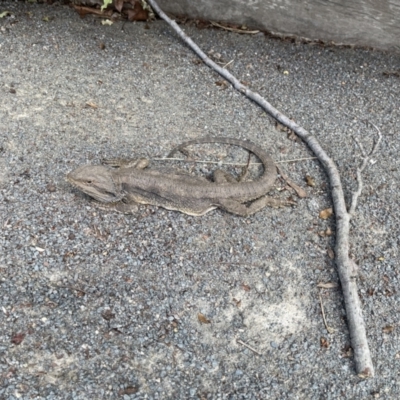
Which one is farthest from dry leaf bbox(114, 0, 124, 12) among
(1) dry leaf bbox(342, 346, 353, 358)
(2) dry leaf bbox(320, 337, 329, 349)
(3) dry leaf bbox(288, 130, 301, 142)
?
(1) dry leaf bbox(342, 346, 353, 358)

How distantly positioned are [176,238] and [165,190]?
559 mm

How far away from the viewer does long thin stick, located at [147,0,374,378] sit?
4478 mm

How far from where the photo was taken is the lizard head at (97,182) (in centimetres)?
524

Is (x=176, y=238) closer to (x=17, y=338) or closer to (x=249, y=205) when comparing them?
(x=249, y=205)

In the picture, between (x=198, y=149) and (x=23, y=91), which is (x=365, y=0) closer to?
(x=198, y=149)

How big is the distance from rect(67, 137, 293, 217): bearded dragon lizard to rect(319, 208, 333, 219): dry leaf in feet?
1.83

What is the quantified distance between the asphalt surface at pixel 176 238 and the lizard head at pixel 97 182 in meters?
0.21

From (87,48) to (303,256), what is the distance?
4.71 meters

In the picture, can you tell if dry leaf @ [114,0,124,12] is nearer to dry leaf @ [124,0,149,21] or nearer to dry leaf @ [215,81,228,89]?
dry leaf @ [124,0,149,21]

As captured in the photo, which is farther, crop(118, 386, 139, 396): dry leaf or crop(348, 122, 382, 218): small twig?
crop(348, 122, 382, 218): small twig

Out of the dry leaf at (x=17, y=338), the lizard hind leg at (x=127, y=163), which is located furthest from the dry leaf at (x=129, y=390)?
the lizard hind leg at (x=127, y=163)

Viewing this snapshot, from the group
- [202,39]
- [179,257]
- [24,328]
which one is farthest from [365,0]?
[24,328]

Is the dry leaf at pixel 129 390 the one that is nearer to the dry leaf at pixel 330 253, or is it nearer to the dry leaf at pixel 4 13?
the dry leaf at pixel 330 253

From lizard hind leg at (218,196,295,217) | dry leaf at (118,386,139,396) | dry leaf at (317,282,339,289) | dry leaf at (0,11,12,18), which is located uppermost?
dry leaf at (0,11,12,18)
